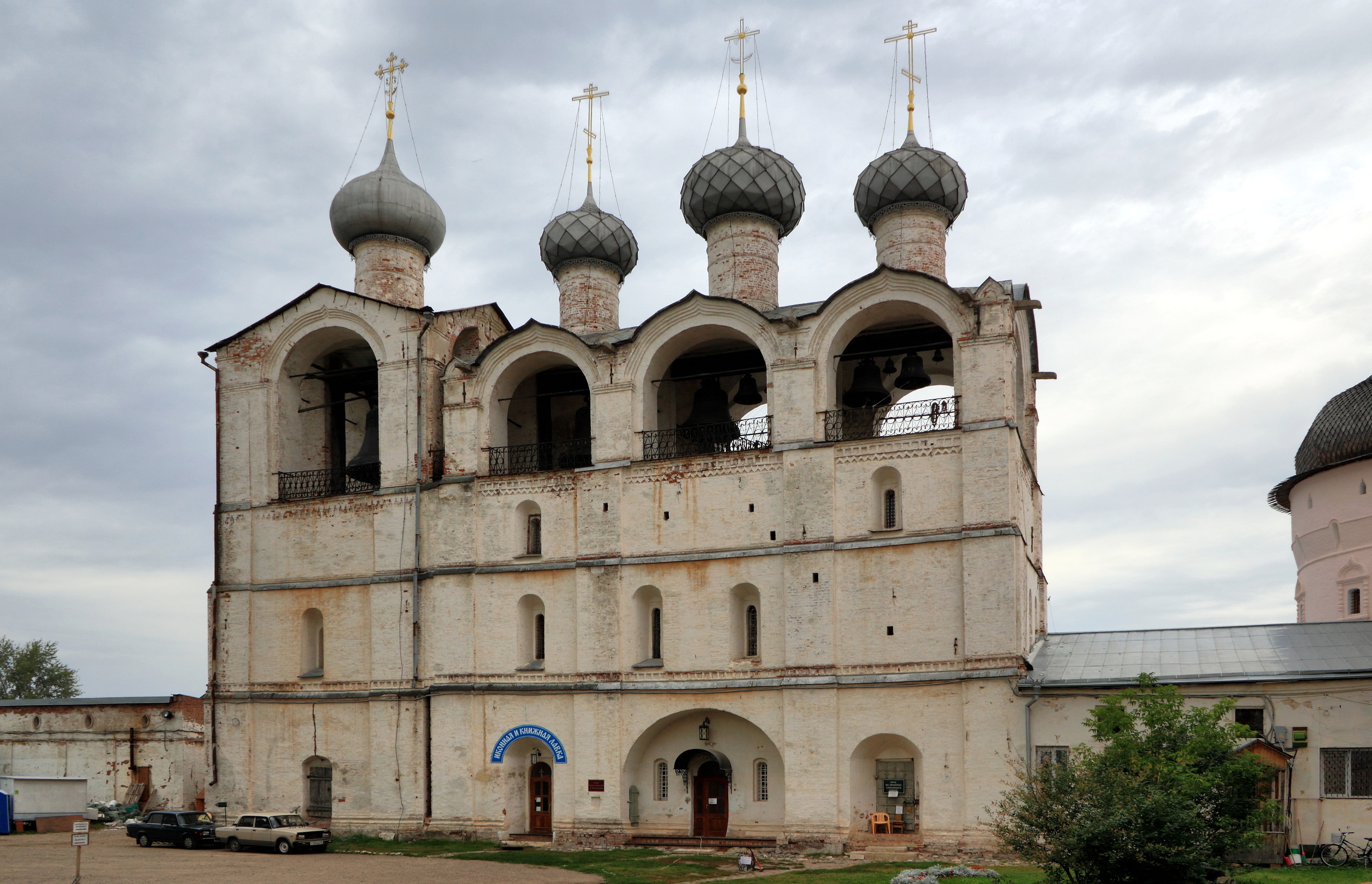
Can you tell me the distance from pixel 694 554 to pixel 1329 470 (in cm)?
1401

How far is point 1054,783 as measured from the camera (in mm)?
16062

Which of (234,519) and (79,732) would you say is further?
(79,732)

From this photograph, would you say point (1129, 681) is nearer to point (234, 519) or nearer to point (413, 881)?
point (413, 881)

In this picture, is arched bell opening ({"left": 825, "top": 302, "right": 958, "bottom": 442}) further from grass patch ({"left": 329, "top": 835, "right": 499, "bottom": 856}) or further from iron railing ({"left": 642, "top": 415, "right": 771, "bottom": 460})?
grass patch ({"left": 329, "top": 835, "right": 499, "bottom": 856})

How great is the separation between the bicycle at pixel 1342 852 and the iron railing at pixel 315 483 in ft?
63.3

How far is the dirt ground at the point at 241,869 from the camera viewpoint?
19.9 m

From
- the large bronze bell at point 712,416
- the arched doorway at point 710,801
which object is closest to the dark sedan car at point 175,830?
the arched doorway at point 710,801

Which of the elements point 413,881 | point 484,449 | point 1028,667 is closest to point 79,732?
point 484,449

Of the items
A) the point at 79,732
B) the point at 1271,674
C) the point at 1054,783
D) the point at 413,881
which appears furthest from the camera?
the point at 79,732

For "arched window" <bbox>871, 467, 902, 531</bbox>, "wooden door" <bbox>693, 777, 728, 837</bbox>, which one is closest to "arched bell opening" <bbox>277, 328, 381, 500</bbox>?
"wooden door" <bbox>693, 777, 728, 837</bbox>

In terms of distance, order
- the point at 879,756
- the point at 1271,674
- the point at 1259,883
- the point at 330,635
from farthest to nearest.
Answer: the point at 330,635 → the point at 879,756 → the point at 1271,674 → the point at 1259,883

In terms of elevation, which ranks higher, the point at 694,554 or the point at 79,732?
the point at 694,554

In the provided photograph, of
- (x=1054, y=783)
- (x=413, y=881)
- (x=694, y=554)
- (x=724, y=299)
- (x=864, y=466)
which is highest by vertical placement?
(x=724, y=299)

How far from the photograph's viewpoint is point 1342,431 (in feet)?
92.0
